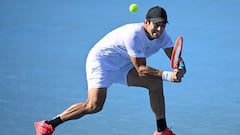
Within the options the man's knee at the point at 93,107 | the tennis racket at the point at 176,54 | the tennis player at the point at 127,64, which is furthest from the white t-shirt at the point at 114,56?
the tennis racket at the point at 176,54

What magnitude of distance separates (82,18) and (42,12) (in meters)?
0.80

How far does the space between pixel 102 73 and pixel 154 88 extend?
532 mm

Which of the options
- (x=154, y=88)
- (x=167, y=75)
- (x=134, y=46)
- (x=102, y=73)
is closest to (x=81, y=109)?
(x=102, y=73)

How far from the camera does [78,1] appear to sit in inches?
566

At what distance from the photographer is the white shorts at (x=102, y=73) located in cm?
682

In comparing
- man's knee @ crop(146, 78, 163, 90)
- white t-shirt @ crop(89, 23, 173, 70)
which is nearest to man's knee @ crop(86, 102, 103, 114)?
white t-shirt @ crop(89, 23, 173, 70)

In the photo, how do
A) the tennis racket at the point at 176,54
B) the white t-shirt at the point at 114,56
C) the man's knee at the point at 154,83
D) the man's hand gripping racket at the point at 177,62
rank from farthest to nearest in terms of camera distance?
the man's knee at the point at 154,83
the white t-shirt at the point at 114,56
the tennis racket at the point at 176,54
the man's hand gripping racket at the point at 177,62

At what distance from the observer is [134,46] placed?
6.50m

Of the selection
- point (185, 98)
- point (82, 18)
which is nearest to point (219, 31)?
point (82, 18)

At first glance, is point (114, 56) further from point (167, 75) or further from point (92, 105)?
point (167, 75)

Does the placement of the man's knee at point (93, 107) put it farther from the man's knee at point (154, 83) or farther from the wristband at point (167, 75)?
the wristband at point (167, 75)

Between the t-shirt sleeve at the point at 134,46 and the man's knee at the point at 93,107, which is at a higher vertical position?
the t-shirt sleeve at the point at 134,46

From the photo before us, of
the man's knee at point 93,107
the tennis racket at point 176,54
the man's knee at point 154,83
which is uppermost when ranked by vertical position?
the tennis racket at point 176,54

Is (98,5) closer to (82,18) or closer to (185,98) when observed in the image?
(82,18)
